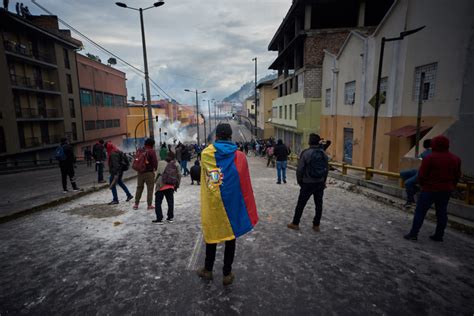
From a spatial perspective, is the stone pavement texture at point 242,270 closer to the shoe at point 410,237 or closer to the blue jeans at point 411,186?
the shoe at point 410,237

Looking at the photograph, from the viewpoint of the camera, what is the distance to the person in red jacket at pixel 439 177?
398 centimetres

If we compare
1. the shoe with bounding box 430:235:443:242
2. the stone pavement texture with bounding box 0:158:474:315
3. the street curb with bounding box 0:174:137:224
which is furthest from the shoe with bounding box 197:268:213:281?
the street curb with bounding box 0:174:137:224

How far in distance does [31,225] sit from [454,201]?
364 inches

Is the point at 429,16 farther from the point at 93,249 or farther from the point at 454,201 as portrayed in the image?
the point at 93,249

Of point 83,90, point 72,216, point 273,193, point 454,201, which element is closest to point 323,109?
point 273,193

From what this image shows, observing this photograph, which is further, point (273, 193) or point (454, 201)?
point (273, 193)

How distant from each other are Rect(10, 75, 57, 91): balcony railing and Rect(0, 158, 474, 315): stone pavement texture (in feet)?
88.4

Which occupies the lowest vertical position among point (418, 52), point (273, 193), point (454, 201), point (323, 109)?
point (273, 193)

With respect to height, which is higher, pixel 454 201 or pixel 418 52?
pixel 418 52

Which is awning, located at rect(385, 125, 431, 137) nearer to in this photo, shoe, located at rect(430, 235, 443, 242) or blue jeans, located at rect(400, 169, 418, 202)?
blue jeans, located at rect(400, 169, 418, 202)

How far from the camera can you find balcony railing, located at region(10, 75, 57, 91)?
24.3m

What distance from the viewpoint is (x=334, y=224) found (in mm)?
5191

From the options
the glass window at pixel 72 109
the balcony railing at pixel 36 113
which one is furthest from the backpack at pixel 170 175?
the glass window at pixel 72 109

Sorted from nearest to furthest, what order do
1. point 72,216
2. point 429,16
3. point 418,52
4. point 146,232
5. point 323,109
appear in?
1. point 146,232
2. point 72,216
3. point 429,16
4. point 418,52
5. point 323,109
